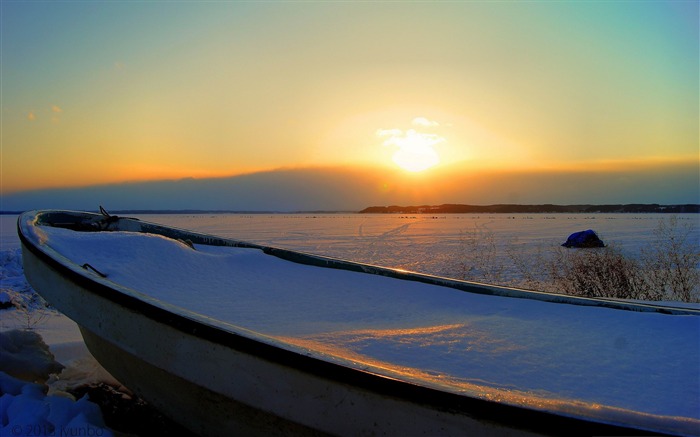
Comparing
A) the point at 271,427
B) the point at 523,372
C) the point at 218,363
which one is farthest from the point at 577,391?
the point at 218,363

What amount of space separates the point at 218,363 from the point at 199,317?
24 centimetres

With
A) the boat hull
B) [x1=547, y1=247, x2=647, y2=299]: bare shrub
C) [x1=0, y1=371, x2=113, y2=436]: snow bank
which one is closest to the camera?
the boat hull

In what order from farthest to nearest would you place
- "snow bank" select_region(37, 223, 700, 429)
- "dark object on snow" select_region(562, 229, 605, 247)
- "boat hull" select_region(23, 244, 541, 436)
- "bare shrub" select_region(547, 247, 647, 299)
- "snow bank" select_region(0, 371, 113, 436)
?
"dark object on snow" select_region(562, 229, 605, 247), "bare shrub" select_region(547, 247, 647, 299), "snow bank" select_region(0, 371, 113, 436), "snow bank" select_region(37, 223, 700, 429), "boat hull" select_region(23, 244, 541, 436)

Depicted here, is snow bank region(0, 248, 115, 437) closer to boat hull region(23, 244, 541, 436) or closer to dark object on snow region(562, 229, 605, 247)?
boat hull region(23, 244, 541, 436)

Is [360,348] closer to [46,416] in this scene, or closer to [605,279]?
[46,416]

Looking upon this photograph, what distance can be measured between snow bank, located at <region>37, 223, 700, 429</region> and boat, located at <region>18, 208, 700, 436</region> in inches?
0.5

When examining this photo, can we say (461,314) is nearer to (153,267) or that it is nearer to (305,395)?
(305,395)

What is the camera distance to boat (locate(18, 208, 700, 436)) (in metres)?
1.36

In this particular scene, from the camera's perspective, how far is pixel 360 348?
83.6 inches

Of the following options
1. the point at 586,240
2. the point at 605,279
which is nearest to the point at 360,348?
the point at 605,279

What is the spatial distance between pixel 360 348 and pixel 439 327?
62cm

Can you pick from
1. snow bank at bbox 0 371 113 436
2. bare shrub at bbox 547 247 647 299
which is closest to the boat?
snow bank at bbox 0 371 113 436

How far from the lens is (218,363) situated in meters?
1.74

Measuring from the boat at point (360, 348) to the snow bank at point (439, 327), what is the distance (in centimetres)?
1
